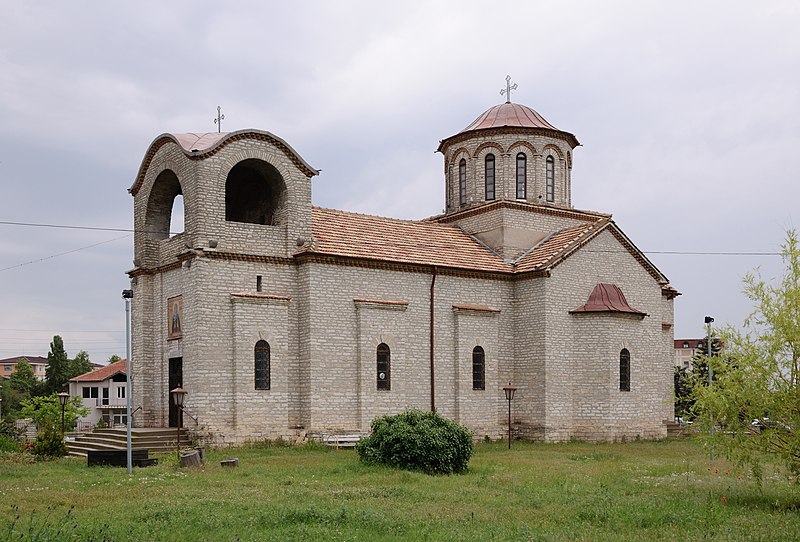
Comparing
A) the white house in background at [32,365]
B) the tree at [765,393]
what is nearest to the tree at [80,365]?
the white house in background at [32,365]

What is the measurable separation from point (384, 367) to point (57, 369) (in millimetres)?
51983

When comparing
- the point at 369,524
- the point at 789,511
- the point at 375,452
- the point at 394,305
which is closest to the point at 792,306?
the point at 789,511

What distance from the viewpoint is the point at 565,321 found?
28.1m

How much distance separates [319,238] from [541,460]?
9.15 meters

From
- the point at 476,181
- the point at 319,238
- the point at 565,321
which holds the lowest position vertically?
the point at 565,321

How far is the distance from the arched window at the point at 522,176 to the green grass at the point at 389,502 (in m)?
12.6

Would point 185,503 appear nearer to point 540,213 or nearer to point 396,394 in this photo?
point 396,394

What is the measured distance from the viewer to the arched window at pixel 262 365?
23.8 m

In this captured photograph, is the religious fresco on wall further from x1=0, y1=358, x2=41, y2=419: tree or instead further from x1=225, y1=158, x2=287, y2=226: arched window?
x1=0, y1=358, x2=41, y2=419: tree

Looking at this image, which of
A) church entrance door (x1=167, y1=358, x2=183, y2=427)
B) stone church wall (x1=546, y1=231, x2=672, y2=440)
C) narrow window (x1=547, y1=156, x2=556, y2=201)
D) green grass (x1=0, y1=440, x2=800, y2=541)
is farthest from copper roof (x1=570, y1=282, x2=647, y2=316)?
church entrance door (x1=167, y1=358, x2=183, y2=427)

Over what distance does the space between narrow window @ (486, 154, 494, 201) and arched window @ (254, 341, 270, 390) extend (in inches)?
433

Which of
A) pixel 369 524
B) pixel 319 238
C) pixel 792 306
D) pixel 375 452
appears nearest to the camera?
pixel 369 524

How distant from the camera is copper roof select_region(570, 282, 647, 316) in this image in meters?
28.1

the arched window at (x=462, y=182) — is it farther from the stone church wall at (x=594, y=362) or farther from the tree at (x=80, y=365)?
the tree at (x=80, y=365)
